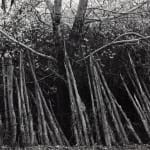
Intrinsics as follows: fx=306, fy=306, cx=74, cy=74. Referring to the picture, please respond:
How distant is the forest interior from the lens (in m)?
6.61

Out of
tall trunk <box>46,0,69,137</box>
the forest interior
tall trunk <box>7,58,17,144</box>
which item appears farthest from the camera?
tall trunk <box>46,0,69,137</box>

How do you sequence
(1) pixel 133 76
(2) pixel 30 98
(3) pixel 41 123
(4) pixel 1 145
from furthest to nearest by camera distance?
(1) pixel 133 76 → (2) pixel 30 98 → (3) pixel 41 123 → (4) pixel 1 145

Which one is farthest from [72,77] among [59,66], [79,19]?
[79,19]

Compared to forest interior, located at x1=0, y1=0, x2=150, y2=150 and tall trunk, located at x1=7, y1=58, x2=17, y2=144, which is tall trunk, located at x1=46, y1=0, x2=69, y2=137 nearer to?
forest interior, located at x1=0, y1=0, x2=150, y2=150

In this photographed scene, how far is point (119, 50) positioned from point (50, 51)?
1881 millimetres

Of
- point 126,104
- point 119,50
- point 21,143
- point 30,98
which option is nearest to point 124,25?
point 119,50

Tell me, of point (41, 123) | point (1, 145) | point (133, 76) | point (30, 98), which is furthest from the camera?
point (133, 76)

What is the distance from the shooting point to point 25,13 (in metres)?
7.76

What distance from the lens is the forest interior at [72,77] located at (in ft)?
21.7

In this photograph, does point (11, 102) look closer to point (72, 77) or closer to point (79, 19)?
point (72, 77)

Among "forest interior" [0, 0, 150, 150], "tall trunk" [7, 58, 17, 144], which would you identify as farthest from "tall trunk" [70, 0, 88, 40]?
"tall trunk" [7, 58, 17, 144]

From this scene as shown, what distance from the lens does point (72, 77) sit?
700 cm

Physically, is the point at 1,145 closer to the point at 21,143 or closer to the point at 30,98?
the point at 21,143

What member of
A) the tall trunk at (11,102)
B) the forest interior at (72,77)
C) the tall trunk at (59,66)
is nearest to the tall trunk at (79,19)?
the forest interior at (72,77)
